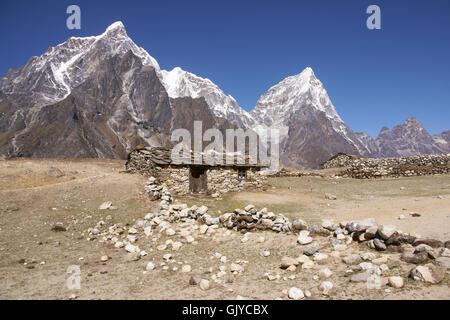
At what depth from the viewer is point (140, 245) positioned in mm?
10727

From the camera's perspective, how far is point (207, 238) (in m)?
11.1

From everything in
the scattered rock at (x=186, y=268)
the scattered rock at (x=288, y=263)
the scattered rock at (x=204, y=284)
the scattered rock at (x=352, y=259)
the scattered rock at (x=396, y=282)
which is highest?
the scattered rock at (x=396, y=282)

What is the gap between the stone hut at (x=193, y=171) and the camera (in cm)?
1955

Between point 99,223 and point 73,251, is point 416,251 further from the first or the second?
point 99,223

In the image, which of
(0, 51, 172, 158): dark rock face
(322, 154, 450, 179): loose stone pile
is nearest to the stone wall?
(322, 154, 450, 179): loose stone pile

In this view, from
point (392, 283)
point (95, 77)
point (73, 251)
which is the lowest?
point (73, 251)

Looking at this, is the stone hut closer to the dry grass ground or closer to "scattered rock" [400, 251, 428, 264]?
the dry grass ground

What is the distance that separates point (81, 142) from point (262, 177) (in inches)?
5885

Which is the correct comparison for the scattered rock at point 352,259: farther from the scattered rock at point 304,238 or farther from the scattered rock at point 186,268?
the scattered rock at point 186,268

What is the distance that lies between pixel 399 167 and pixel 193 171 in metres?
23.5

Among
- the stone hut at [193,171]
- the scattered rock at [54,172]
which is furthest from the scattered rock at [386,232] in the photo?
the scattered rock at [54,172]

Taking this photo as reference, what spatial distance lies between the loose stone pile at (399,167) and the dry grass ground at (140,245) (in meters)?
13.4
